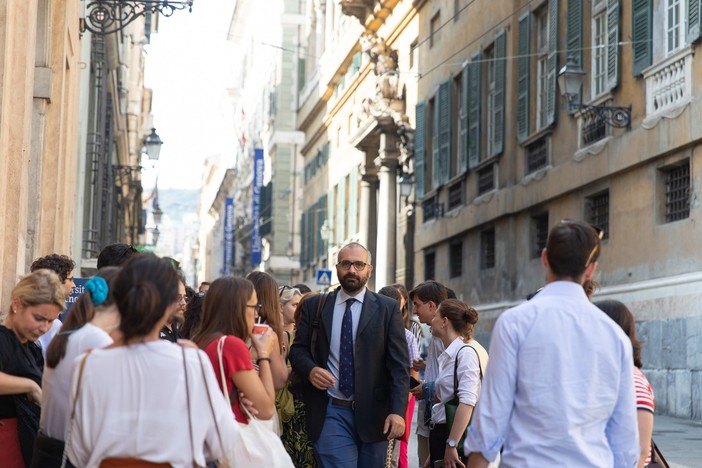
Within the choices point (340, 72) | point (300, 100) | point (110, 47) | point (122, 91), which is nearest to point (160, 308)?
point (110, 47)

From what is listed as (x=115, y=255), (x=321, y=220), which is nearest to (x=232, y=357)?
(x=115, y=255)

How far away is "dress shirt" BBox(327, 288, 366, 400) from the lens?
8609mm

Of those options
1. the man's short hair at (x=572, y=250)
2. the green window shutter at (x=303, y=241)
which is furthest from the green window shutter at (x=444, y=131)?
the man's short hair at (x=572, y=250)

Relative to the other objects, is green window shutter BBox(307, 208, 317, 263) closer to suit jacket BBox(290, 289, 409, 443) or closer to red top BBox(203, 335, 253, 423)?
suit jacket BBox(290, 289, 409, 443)

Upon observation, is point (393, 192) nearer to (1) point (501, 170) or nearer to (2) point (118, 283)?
(1) point (501, 170)

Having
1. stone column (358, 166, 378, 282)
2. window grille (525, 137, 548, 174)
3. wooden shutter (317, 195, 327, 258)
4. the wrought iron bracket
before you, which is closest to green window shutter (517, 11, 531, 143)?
window grille (525, 137, 548, 174)

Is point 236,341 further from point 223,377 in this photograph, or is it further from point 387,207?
point 387,207

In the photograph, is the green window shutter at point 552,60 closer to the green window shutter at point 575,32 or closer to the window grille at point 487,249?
the green window shutter at point 575,32

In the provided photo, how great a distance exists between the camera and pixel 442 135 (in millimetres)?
31312

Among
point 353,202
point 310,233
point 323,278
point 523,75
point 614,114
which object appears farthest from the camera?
point 310,233

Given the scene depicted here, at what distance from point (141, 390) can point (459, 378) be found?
4.33 meters

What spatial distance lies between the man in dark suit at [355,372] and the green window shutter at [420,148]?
24735 millimetres

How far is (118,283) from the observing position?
4906 millimetres

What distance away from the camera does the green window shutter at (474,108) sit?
93.4 feet
